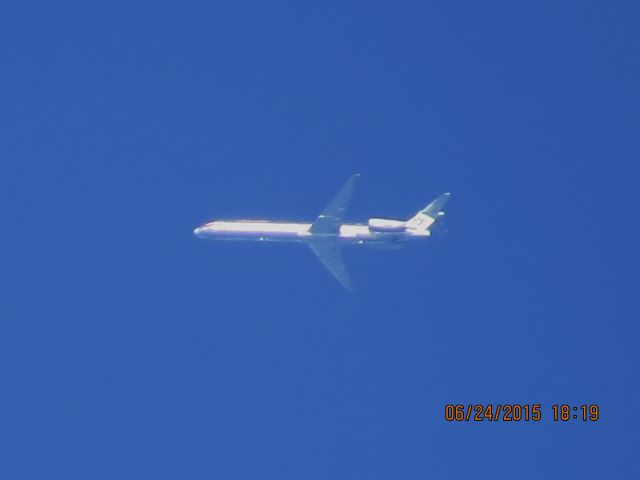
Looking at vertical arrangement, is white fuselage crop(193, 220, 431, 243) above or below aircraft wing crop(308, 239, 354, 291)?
above

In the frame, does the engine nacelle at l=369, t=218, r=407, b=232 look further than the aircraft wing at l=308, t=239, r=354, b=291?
No

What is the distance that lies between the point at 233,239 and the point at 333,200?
294 inches

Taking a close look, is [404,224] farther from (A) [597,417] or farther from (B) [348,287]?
(A) [597,417]

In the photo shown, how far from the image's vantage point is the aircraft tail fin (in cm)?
7819

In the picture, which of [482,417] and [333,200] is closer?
[482,417]

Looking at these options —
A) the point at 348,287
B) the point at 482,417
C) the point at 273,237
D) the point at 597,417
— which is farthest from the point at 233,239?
the point at 597,417

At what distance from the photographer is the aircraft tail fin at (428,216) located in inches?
3078

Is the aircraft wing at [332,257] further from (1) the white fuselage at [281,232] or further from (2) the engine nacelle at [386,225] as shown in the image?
(2) the engine nacelle at [386,225]

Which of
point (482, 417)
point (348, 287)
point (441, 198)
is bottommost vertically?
point (482, 417)

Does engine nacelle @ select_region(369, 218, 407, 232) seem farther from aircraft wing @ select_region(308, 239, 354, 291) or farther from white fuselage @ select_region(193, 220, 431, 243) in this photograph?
aircraft wing @ select_region(308, 239, 354, 291)

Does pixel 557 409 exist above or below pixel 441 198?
below

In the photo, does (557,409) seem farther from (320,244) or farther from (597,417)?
(320,244)

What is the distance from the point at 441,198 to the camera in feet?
257

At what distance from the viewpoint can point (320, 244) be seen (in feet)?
259
